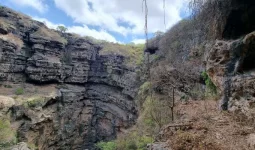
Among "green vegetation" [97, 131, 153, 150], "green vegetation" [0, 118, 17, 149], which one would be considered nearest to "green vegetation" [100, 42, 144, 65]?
"green vegetation" [0, 118, 17, 149]

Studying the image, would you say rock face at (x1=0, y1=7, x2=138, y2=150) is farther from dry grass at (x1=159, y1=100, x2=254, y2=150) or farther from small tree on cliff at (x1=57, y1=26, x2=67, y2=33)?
dry grass at (x1=159, y1=100, x2=254, y2=150)

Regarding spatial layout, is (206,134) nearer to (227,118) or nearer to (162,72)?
(227,118)

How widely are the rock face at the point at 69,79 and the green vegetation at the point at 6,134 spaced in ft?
14.6

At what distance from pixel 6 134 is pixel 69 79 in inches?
610

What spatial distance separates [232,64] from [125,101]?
23.0 m

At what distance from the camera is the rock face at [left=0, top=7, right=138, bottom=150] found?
27312 millimetres

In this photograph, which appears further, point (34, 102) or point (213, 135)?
point (34, 102)

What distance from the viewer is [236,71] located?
233 inches

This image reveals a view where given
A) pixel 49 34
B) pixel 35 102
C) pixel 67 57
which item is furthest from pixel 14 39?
pixel 35 102

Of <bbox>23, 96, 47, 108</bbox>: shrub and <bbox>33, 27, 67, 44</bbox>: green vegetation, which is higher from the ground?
<bbox>33, 27, 67, 44</bbox>: green vegetation

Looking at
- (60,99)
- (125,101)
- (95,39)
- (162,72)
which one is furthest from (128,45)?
(162,72)

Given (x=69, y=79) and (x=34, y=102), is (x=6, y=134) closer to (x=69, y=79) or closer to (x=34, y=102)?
(x=34, y=102)

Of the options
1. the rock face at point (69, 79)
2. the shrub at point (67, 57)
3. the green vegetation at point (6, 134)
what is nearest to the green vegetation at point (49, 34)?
the rock face at point (69, 79)

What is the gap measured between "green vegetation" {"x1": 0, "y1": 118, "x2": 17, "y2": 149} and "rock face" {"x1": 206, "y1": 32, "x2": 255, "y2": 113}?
1548 cm
